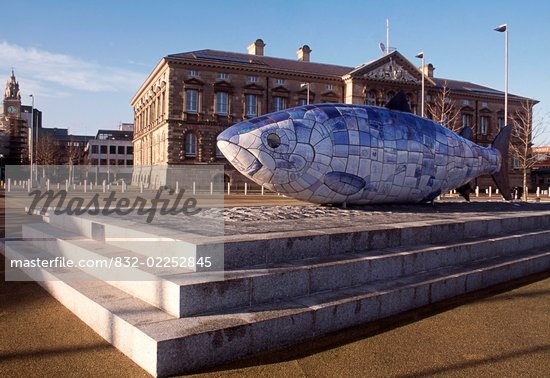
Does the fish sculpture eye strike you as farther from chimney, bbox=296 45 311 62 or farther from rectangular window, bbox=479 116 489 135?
rectangular window, bbox=479 116 489 135

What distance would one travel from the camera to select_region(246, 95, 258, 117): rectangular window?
1967 inches

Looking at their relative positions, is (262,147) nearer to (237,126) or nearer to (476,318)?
(237,126)

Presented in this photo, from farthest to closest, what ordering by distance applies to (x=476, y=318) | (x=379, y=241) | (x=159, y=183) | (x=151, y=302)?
1. (x=159, y=183)
2. (x=379, y=241)
3. (x=476, y=318)
4. (x=151, y=302)

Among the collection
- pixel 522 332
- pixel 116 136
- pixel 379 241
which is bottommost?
pixel 522 332

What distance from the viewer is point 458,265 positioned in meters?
7.88

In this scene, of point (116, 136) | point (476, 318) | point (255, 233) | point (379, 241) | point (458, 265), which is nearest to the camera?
point (476, 318)

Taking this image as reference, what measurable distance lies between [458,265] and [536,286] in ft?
5.06

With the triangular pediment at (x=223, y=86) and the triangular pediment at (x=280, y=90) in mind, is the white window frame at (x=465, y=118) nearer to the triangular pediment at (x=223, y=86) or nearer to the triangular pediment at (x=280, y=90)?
the triangular pediment at (x=280, y=90)

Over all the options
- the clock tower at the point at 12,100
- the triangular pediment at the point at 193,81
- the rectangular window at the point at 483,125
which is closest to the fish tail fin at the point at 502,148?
the triangular pediment at the point at 193,81

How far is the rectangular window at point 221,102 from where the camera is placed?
159 feet

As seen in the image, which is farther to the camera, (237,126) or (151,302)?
(237,126)

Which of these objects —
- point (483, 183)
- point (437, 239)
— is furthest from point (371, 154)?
point (483, 183)

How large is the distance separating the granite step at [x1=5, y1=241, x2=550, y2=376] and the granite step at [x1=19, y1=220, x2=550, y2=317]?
11 cm

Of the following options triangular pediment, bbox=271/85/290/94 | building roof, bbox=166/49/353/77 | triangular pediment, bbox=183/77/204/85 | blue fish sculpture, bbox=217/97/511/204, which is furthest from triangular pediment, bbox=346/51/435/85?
blue fish sculpture, bbox=217/97/511/204
